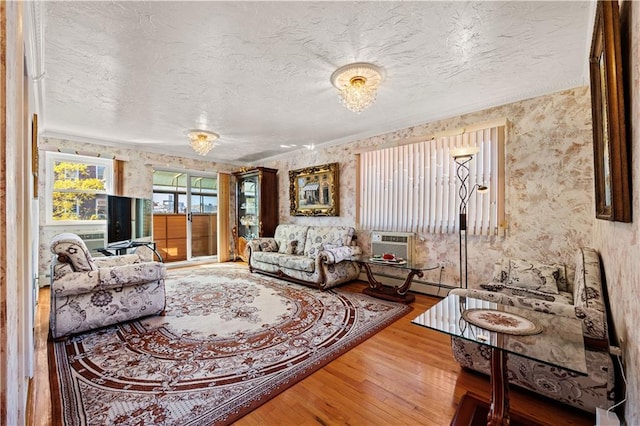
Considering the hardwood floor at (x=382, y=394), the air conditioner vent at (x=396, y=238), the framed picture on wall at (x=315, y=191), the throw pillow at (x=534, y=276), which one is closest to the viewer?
the hardwood floor at (x=382, y=394)

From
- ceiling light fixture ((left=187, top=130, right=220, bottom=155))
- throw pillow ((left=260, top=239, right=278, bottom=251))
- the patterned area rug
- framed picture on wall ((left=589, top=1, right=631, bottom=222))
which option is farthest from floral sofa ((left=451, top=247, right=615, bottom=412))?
ceiling light fixture ((left=187, top=130, right=220, bottom=155))

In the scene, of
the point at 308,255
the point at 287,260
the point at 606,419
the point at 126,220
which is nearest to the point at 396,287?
the point at 308,255

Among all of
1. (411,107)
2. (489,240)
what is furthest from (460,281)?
(411,107)

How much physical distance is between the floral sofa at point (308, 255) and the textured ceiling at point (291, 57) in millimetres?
1925

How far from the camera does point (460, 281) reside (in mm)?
3402

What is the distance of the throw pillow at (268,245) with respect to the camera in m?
5.13

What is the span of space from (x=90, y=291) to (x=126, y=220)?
1.85 meters

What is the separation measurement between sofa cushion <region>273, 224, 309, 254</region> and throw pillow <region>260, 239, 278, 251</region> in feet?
0.32

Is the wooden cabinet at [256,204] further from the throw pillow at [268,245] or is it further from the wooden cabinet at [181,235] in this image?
the wooden cabinet at [181,235]

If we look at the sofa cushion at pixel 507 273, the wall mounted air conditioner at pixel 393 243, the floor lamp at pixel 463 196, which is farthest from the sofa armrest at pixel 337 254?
the sofa cushion at pixel 507 273

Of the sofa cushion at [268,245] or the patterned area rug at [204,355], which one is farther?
the sofa cushion at [268,245]

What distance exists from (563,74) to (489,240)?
1.83m

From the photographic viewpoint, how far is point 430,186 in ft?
12.1

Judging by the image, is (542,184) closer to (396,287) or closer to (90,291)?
(396,287)
